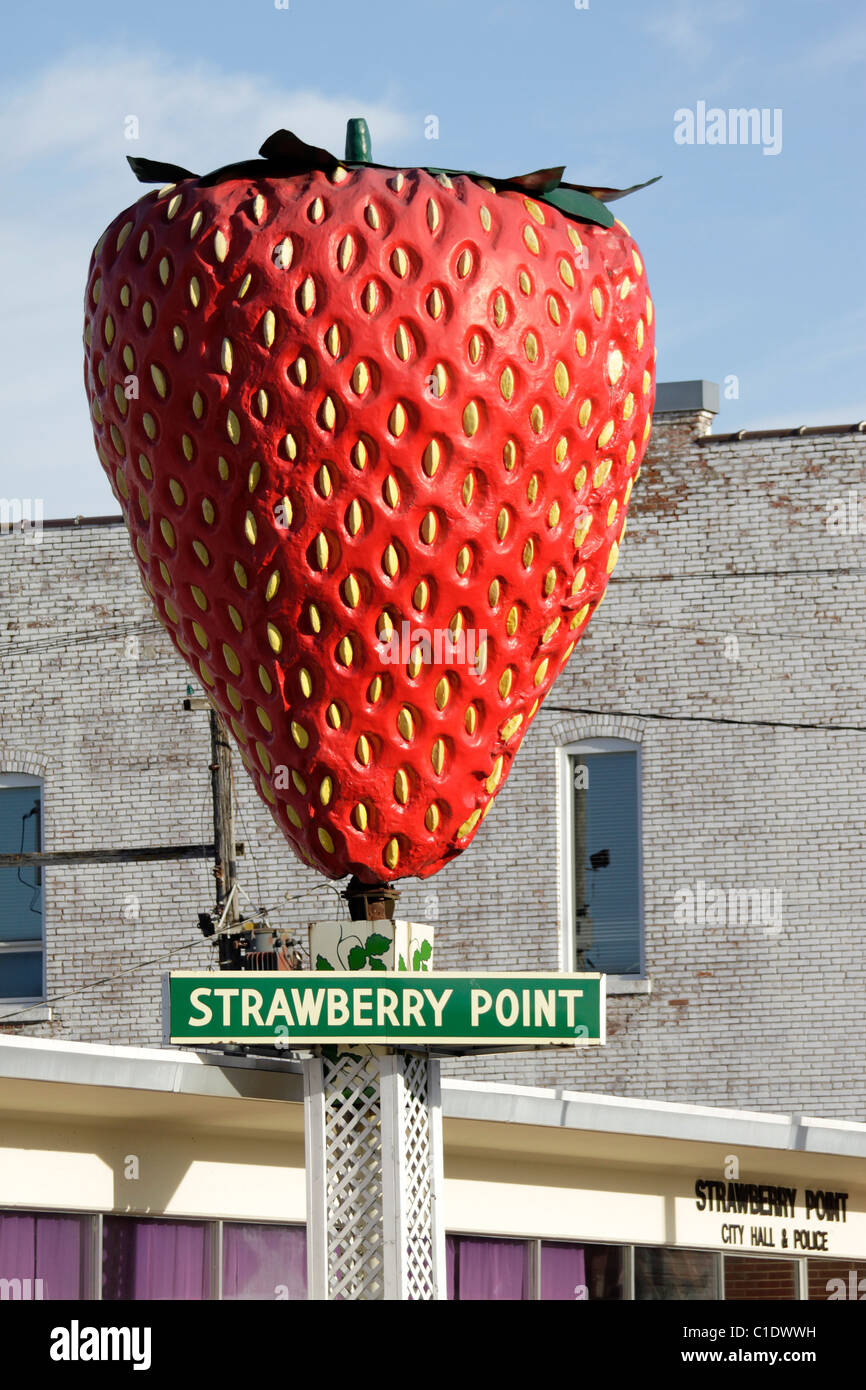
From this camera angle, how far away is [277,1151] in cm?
1423

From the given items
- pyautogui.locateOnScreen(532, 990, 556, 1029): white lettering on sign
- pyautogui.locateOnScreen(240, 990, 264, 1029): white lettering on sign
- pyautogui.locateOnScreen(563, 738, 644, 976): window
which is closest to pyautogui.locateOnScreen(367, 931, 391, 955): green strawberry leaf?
pyautogui.locateOnScreen(240, 990, 264, 1029): white lettering on sign

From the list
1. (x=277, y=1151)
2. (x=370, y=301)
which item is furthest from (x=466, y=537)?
(x=277, y=1151)

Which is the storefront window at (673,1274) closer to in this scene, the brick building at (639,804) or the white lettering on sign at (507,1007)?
the brick building at (639,804)

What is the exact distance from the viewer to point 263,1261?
46.8 feet

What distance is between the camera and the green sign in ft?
30.7

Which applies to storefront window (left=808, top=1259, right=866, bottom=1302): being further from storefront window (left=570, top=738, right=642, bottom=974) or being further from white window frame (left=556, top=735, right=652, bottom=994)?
storefront window (left=570, top=738, right=642, bottom=974)

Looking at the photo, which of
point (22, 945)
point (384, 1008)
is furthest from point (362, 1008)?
point (22, 945)

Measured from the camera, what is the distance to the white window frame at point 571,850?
21516mm

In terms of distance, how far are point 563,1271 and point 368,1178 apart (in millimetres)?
7102

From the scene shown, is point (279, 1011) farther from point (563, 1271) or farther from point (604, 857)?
point (604, 857)

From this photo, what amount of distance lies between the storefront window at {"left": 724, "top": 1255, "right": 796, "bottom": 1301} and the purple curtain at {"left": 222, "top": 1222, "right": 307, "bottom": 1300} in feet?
15.6

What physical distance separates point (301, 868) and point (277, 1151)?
8.45m

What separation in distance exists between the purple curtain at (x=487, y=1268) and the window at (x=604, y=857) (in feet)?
19.6

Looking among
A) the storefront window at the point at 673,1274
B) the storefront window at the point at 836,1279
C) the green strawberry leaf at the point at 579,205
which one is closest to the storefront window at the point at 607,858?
the storefront window at the point at 836,1279
